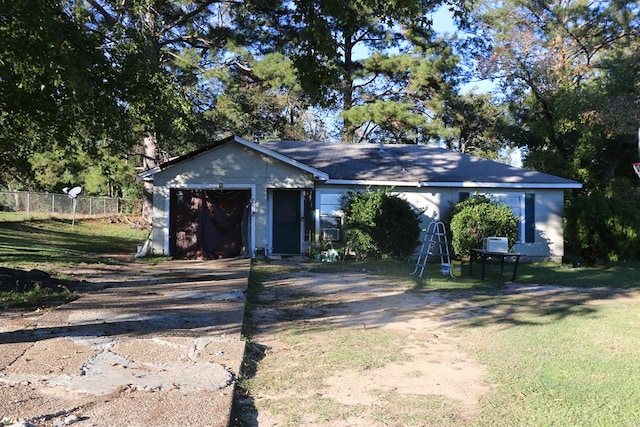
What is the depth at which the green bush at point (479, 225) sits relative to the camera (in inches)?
586

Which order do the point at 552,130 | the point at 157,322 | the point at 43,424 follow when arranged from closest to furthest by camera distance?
1. the point at 43,424
2. the point at 157,322
3. the point at 552,130

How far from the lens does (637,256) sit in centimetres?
1828

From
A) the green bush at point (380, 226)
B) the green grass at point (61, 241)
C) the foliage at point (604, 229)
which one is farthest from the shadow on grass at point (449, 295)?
the green grass at point (61, 241)

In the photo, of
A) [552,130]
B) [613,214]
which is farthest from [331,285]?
[552,130]

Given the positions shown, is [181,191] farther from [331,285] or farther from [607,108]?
[607,108]

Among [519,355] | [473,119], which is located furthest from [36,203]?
[519,355]

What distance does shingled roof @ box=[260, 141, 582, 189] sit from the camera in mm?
16672

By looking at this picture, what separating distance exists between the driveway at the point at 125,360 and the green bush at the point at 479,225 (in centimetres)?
805

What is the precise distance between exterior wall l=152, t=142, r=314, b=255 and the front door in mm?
609

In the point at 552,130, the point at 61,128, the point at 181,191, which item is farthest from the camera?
the point at 552,130

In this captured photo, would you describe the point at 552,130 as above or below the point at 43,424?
above

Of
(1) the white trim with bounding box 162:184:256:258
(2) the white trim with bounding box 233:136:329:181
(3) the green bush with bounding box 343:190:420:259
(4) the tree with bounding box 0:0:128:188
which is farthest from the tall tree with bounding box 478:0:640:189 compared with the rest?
(4) the tree with bounding box 0:0:128:188

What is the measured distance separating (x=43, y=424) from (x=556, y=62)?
2565 cm

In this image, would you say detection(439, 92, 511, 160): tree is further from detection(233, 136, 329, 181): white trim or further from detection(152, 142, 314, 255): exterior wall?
detection(152, 142, 314, 255): exterior wall
